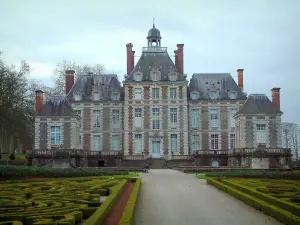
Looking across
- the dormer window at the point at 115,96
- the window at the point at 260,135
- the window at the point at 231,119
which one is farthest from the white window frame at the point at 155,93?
the window at the point at 260,135

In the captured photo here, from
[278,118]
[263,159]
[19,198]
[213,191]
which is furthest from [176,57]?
[19,198]

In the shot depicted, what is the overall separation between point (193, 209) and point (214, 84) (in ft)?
103

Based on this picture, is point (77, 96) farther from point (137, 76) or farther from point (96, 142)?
point (137, 76)

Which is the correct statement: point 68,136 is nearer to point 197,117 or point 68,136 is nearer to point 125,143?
point 125,143

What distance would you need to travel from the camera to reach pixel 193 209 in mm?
10422

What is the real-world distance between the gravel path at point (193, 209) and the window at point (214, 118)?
2506 cm

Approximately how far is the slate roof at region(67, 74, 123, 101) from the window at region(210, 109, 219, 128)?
8472mm

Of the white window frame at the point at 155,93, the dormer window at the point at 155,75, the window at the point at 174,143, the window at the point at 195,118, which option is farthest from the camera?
the window at the point at 195,118

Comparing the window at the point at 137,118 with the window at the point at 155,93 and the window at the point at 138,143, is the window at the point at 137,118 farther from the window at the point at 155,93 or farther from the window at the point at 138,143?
→ the window at the point at 155,93

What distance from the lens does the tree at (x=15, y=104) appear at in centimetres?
3366

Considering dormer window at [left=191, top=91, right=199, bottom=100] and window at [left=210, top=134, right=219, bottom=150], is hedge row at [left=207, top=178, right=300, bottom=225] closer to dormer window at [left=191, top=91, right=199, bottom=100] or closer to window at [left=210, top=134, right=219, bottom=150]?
window at [left=210, top=134, right=219, bottom=150]

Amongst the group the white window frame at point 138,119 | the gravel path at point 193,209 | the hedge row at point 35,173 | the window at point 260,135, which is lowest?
the gravel path at point 193,209

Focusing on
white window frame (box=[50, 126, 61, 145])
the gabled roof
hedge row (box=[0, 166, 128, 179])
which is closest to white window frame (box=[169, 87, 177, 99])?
the gabled roof

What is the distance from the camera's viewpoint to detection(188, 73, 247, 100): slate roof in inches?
1583
